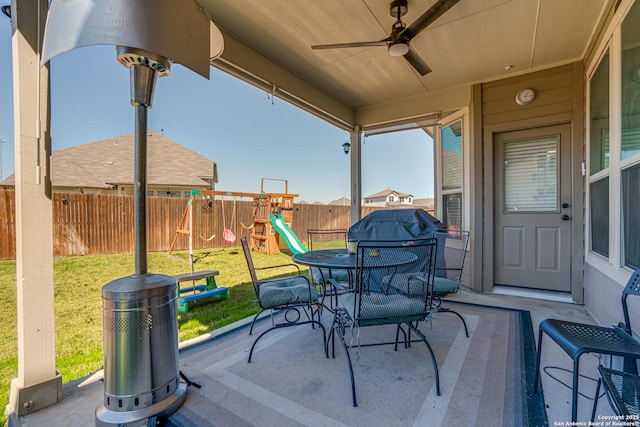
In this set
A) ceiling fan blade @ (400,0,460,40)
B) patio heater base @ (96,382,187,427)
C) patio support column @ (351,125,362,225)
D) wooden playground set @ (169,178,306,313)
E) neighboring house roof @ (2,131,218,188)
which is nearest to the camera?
patio heater base @ (96,382,187,427)

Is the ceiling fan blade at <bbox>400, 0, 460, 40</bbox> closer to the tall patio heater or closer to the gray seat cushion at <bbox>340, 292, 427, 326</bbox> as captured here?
the tall patio heater

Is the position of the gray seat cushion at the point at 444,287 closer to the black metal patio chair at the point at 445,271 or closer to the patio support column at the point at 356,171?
the black metal patio chair at the point at 445,271

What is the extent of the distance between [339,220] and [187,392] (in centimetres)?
1018

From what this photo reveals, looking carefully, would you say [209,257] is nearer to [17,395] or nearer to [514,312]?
[17,395]

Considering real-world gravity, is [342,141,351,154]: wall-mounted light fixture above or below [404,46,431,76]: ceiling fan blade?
below

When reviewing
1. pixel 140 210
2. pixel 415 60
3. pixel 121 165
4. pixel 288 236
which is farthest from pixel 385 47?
pixel 121 165

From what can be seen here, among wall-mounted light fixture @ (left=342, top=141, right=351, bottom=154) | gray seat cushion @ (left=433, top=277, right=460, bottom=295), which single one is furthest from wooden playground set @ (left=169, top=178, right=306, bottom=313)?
gray seat cushion @ (left=433, top=277, right=460, bottom=295)

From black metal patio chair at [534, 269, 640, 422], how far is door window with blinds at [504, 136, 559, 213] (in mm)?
2392

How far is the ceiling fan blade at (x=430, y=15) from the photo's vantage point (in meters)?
2.02

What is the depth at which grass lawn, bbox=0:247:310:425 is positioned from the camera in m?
2.08

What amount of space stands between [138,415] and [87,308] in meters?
2.48

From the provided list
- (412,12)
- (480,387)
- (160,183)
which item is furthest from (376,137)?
(160,183)

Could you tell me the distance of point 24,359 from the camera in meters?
1.50

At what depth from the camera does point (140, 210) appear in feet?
5.17
